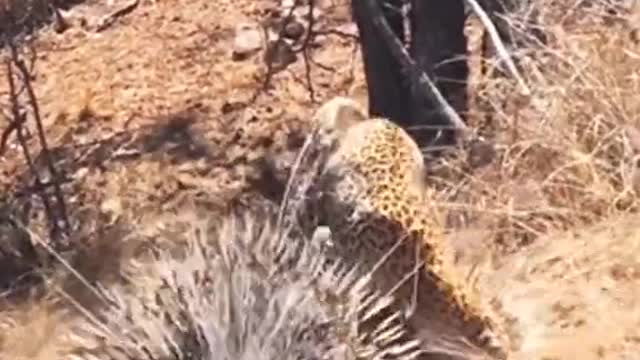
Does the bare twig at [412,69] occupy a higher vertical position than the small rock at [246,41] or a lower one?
higher

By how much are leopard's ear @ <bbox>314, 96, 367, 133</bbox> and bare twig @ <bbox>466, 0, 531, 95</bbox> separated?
1.26 meters

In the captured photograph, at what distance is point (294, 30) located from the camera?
730cm

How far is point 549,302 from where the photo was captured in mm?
4188

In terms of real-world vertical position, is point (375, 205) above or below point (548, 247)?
above

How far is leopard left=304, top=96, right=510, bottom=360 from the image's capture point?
12.0 feet

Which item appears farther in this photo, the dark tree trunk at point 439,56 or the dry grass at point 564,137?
the dark tree trunk at point 439,56

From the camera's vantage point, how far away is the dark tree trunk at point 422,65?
569cm

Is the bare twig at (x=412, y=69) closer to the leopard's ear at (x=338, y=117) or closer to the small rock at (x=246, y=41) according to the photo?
the leopard's ear at (x=338, y=117)

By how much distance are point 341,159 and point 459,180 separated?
70.0 inches

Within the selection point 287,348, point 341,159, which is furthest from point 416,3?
point 287,348

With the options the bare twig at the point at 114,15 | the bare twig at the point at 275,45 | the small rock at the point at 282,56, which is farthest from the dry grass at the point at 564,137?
the bare twig at the point at 114,15

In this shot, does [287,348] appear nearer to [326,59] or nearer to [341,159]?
[341,159]

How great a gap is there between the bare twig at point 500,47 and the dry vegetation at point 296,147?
0.21 ft

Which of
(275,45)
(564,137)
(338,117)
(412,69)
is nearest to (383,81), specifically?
(412,69)
